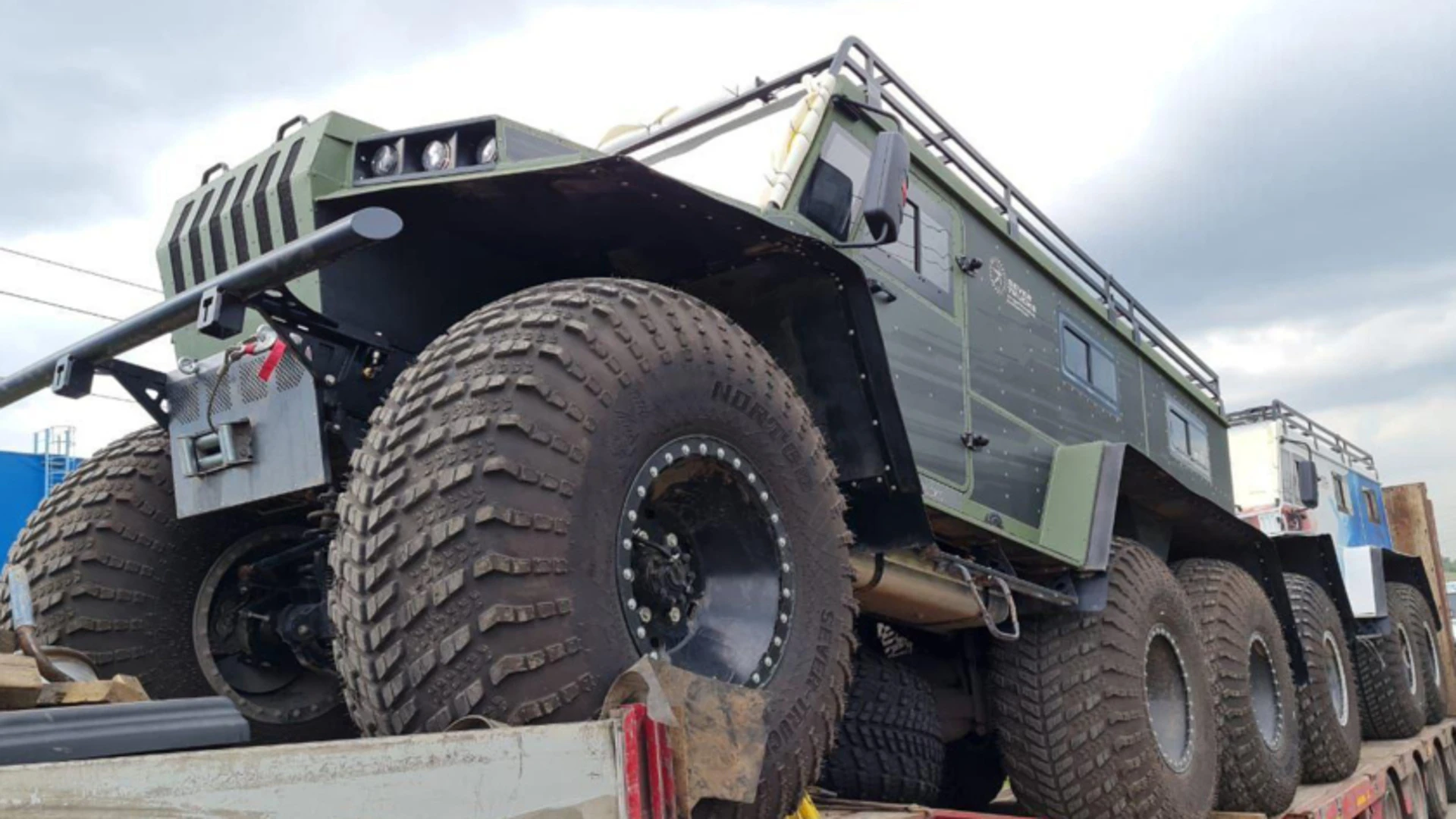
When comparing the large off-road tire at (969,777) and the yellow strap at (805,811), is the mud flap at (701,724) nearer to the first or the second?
the yellow strap at (805,811)

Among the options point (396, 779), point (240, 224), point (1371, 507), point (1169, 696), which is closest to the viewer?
point (396, 779)

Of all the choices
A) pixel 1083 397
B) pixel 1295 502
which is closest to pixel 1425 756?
pixel 1295 502

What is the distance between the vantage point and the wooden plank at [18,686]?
7.23 feet

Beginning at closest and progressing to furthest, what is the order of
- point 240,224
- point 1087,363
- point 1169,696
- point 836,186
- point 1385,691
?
point 240,224 → point 836,186 → point 1169,696 → point 1087,363 → point 1385,691

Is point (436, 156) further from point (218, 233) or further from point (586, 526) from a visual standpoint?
point (586, 526)

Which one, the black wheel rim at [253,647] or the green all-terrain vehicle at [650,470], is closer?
the green all-terrain vehicle at [650,470]

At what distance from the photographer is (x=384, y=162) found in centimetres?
337

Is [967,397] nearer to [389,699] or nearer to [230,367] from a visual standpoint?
[230,367]

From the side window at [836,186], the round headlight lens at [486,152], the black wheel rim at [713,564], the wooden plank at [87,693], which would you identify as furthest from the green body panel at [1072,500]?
the wooden plank at [87,693]

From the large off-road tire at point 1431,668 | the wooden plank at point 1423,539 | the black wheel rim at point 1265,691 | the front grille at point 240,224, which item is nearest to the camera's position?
the front grille at point 240,224

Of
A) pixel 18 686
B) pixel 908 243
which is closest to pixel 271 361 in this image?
pixel 18 686

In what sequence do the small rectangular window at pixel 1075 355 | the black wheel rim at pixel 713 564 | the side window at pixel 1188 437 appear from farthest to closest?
the side window at pixel 1188 437 → the small rectangular window at pixel 1075 355 → the black wheel rim at pixel 713 564

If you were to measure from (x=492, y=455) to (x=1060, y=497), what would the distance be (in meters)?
3.56

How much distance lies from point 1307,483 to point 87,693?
10.0 m
